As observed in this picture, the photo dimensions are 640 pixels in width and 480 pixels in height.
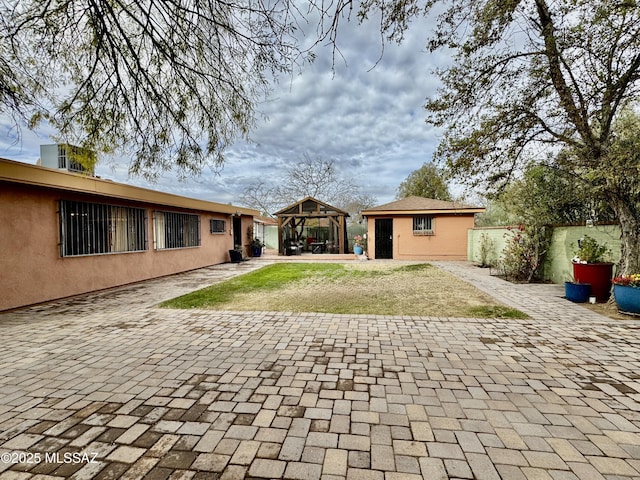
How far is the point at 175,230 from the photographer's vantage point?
33.8 feet

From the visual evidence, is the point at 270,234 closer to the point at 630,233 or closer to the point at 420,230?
the point at 420,230

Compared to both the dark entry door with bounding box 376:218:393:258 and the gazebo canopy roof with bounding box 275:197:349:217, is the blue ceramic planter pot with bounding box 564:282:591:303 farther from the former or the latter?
the gazebo canopy roof with bounding box 275:197:349:217

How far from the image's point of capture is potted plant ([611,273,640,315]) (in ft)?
15.2

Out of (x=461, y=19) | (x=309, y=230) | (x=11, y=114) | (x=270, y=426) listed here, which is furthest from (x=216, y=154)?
(x=309, y=230)

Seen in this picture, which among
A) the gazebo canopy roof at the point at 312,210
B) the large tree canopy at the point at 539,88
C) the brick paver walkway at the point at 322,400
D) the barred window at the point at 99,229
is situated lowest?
the brick paver walkway at the point at 322,400

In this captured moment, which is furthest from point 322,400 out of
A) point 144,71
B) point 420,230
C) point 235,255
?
point 420,230

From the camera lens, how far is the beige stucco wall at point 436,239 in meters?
14.2

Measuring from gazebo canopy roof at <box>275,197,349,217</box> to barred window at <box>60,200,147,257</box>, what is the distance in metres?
8.32

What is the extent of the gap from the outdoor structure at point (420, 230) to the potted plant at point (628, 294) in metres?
9.37

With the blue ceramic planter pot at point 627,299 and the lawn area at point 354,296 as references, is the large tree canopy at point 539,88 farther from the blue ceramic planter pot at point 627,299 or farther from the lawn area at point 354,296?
the lawn area at point 354,296

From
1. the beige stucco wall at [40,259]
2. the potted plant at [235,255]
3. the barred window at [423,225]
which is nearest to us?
the beige stucco wall at [40,259]

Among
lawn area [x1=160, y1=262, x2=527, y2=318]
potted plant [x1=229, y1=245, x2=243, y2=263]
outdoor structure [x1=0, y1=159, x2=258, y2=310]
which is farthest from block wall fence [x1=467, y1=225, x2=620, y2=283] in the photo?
potted plant [x1=229, y1=245, x2=243, y2=263]

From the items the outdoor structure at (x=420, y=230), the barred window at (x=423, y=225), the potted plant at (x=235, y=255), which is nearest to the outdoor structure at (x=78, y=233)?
the potted plant at (x=235, y=255)

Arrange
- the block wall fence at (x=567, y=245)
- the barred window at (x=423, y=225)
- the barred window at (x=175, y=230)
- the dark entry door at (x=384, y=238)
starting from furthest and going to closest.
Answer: the dark entry door at (x=384, y=238)
the barred window at (x=423, y=225)
the barred window at (x=175, y=230)
the block wall fence at (x=567, y=245)
